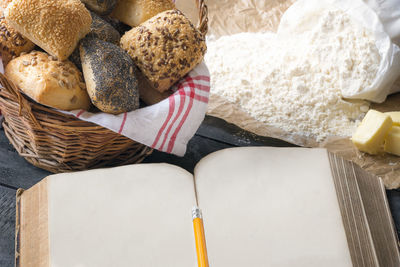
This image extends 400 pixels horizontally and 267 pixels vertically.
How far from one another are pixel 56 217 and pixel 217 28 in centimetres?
82

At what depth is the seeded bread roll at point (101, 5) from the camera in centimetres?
92

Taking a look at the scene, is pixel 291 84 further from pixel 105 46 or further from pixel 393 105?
pixel 105 46

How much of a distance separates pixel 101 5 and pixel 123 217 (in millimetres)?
438

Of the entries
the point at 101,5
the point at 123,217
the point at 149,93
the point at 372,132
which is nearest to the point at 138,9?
the point at 101,5

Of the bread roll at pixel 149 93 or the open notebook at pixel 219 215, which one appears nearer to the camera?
the open notebook at pixel 219 215

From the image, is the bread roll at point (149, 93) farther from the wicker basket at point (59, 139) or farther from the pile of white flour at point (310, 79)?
the pile of white flour at point (310, 79)

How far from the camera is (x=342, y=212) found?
78cm

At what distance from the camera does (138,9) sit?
0.94m

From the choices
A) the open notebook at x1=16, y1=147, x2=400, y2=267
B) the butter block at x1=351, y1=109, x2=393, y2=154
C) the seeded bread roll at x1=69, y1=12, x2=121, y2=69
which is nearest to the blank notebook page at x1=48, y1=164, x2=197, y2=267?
the open notebook at x1=16, y1=147, x2=400, y2=267

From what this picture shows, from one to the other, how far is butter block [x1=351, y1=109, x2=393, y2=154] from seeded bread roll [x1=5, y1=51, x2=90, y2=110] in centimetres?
60

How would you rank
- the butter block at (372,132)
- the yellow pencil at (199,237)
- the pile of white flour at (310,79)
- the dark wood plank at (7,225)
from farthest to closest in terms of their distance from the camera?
the pile of white flour at (310,79)
the butter block at (372,132)
the dark wood plank at (7,225)
the yellow pencil at (199,237)

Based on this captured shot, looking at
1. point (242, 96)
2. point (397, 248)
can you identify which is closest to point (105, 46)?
point (242, 96)

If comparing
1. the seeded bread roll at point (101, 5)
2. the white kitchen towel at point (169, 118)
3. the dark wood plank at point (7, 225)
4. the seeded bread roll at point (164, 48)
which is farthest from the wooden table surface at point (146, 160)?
the seeded bread roll at point (101, 5)

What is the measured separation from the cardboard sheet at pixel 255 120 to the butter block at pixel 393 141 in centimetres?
2
